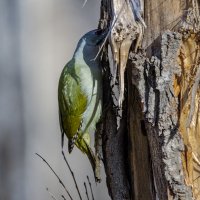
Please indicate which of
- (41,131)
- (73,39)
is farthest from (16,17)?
(41,131)

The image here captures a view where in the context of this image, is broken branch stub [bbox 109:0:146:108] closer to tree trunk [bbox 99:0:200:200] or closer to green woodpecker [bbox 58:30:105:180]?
tree trunk [bbox 99:0:200:200]

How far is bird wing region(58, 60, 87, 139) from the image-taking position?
2.81 meters

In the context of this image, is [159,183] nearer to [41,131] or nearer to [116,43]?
[116,43]

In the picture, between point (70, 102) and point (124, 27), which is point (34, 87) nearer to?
point (70, 102)

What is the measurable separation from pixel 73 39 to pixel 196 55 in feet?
Answer: 7.62

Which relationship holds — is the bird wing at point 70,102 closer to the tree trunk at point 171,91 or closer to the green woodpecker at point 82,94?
the green woodpecker at point 82,94

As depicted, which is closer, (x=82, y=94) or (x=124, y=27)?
(x=124, y=27)

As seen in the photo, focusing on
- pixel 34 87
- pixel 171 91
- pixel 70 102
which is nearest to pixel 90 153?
pixel 70 102

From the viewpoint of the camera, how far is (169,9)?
2.11 meters

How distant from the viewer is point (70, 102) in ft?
9.30

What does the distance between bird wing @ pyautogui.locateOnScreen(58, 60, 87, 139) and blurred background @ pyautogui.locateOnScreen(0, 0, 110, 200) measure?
149 centimetres

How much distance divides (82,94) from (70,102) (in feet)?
0.26

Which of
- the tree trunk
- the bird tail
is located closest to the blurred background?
the bird tail

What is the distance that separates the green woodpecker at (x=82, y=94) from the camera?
2631 millimetres
